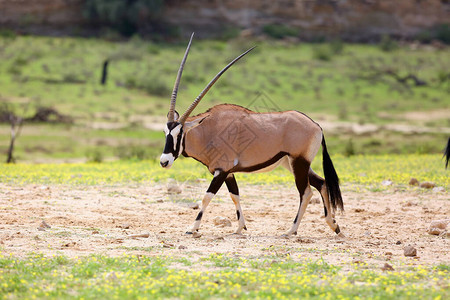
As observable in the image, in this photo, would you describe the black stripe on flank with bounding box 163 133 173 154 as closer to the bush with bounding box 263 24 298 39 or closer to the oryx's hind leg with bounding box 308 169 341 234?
the oryx's hind leg with bounding box 308 169 341 234

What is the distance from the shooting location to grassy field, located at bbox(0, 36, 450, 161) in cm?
2388

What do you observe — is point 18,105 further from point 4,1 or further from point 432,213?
point 4,1

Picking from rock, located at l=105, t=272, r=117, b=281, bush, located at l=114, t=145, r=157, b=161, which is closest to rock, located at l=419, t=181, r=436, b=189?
rock, located at l=105, t=272, r=117, b=281

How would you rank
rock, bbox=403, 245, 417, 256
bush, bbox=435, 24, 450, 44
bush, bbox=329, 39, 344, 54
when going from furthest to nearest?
bush, bbox=435, 24, 450, 44 < bush, bbox=329, 39, 344, 54 < rock, bbox=403, 245, 417, 256

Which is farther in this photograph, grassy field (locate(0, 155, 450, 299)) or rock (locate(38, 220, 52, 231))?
rock (locate(38, 220, 52, 231))

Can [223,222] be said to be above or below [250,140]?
below

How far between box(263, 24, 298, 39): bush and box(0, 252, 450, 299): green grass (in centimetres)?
4568

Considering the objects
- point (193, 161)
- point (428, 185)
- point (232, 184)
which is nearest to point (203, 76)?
point (193, 161)

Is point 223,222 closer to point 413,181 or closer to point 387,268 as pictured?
point 387,268

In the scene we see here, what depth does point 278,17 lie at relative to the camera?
54188 millimetres

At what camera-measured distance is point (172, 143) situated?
8227 millimetres

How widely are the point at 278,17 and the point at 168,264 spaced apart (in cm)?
4963

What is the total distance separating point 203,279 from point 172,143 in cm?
277

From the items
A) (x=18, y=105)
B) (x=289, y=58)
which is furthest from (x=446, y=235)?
(x=289, y=58)
